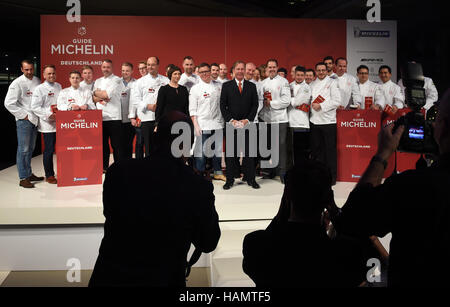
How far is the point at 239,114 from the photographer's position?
16.1ft

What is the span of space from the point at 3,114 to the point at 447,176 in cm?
1346

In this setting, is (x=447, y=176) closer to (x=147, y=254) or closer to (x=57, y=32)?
(x=147, y=254)

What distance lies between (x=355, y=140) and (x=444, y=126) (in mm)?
4012

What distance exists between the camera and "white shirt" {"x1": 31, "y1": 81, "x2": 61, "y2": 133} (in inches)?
197

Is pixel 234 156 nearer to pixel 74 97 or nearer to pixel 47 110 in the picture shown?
pixel 74 97

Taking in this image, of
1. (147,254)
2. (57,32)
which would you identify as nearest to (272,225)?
(147,254)

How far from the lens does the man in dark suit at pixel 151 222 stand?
1.53 metres

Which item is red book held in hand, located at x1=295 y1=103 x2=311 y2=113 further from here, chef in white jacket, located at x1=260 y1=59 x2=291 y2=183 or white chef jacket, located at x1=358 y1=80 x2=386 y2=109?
white chef jacket, located at x1=358 y1=80 x2=386 y2=109

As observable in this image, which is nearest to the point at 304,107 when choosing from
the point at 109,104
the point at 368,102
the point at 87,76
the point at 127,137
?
the point at 368,102

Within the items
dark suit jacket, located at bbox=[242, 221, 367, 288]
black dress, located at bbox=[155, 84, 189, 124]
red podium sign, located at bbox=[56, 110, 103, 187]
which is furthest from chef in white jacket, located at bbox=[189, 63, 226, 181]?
dark suit jacket, located at bbox=[242, 221, 367, 288]

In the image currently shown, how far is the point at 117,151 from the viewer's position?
5.58 meters

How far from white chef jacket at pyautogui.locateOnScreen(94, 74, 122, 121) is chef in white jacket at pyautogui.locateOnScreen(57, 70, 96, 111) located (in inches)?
11.4
